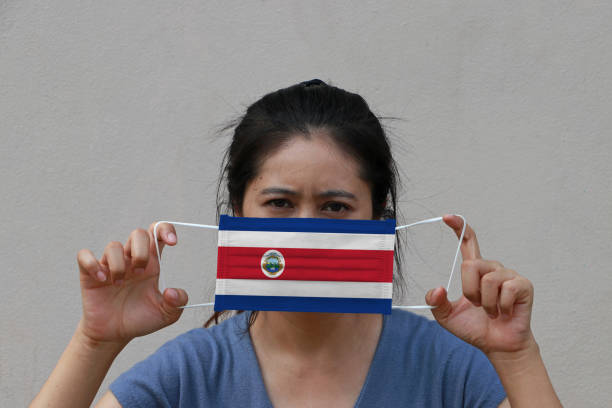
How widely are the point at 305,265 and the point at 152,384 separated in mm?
630

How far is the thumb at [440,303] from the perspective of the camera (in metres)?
1.64

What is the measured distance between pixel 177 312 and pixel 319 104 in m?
0.82

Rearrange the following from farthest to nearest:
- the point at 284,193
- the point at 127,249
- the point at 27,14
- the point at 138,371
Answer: the point at 27,14
the point at 138,371
the point at 284,193
the point at 127,249

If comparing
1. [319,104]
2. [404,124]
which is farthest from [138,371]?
[404,124]

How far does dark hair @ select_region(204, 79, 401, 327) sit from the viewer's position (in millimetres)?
1938

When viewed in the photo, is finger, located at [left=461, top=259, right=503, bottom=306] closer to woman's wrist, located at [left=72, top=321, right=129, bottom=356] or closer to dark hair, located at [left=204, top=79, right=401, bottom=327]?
dark hair, located at [left=204, top=79, right=401, bottom=327]

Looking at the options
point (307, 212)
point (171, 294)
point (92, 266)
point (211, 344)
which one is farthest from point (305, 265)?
point (92, 266)

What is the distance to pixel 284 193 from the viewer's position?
180cm

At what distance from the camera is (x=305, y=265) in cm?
177

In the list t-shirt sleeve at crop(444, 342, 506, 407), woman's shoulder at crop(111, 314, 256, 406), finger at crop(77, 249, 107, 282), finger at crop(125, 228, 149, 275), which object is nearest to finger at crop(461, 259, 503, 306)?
t-shirt sleeve at crop(444, 342, 506, 407)

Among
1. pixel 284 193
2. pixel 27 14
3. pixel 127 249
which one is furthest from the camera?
pixel 27 14

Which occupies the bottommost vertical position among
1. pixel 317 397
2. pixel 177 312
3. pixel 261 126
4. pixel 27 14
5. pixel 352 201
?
pixel 317 397

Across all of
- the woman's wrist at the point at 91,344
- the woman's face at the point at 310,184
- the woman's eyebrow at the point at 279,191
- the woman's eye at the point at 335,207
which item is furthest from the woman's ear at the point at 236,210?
the woman's wrist at the point at 91,344

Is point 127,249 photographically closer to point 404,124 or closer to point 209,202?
point 209,202
